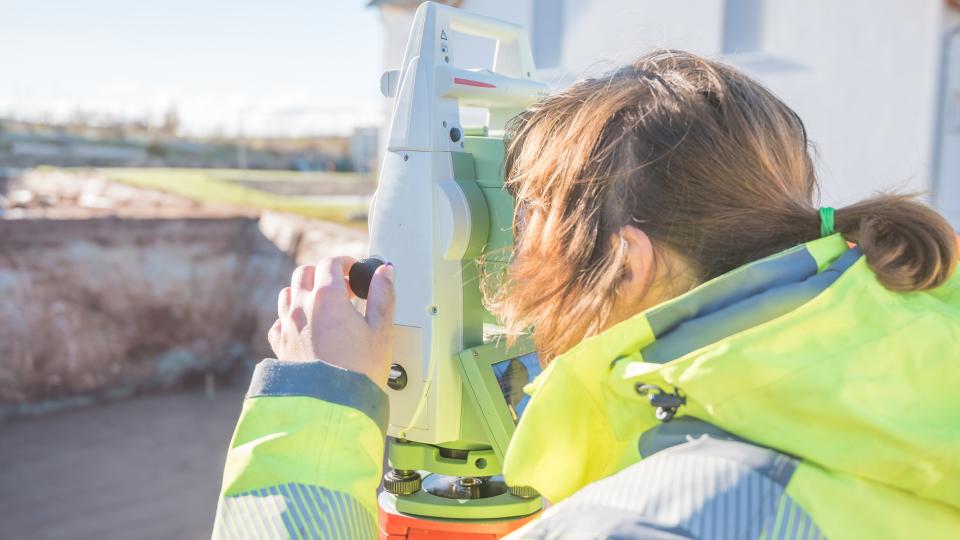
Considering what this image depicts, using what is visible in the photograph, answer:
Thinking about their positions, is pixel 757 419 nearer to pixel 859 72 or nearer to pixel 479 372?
pixel 479 372

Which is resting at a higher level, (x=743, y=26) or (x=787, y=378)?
(x=743, y=26)

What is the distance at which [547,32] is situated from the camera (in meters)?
5.99

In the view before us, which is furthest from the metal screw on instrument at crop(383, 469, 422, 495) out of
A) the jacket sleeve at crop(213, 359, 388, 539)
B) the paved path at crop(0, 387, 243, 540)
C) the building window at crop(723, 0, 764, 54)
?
the building window at crop(723, 0, 764, 54)

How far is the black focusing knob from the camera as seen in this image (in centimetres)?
109

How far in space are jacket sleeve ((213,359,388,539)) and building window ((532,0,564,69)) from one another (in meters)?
5.33

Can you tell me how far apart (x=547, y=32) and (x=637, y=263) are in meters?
5.49

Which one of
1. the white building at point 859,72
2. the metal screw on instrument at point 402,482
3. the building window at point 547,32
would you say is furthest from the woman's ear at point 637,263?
the building window at point 547,32

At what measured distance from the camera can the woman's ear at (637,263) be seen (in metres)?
0.79

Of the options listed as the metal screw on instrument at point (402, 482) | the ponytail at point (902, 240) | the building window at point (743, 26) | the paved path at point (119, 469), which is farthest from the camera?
the paved path at point (119, 469)

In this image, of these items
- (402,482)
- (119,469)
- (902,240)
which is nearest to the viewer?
(902,240)

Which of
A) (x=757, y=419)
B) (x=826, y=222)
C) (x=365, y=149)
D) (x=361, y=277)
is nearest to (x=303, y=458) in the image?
(x=361, y=277)

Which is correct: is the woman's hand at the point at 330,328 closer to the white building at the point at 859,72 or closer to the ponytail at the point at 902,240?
the ponytail at the point at 902,240

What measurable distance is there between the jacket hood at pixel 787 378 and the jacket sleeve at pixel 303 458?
0.17 meters

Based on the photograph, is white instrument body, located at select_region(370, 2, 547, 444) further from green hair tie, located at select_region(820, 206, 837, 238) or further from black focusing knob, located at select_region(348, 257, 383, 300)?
green hair tie, located at select_region(820, 206, 837, 238)
